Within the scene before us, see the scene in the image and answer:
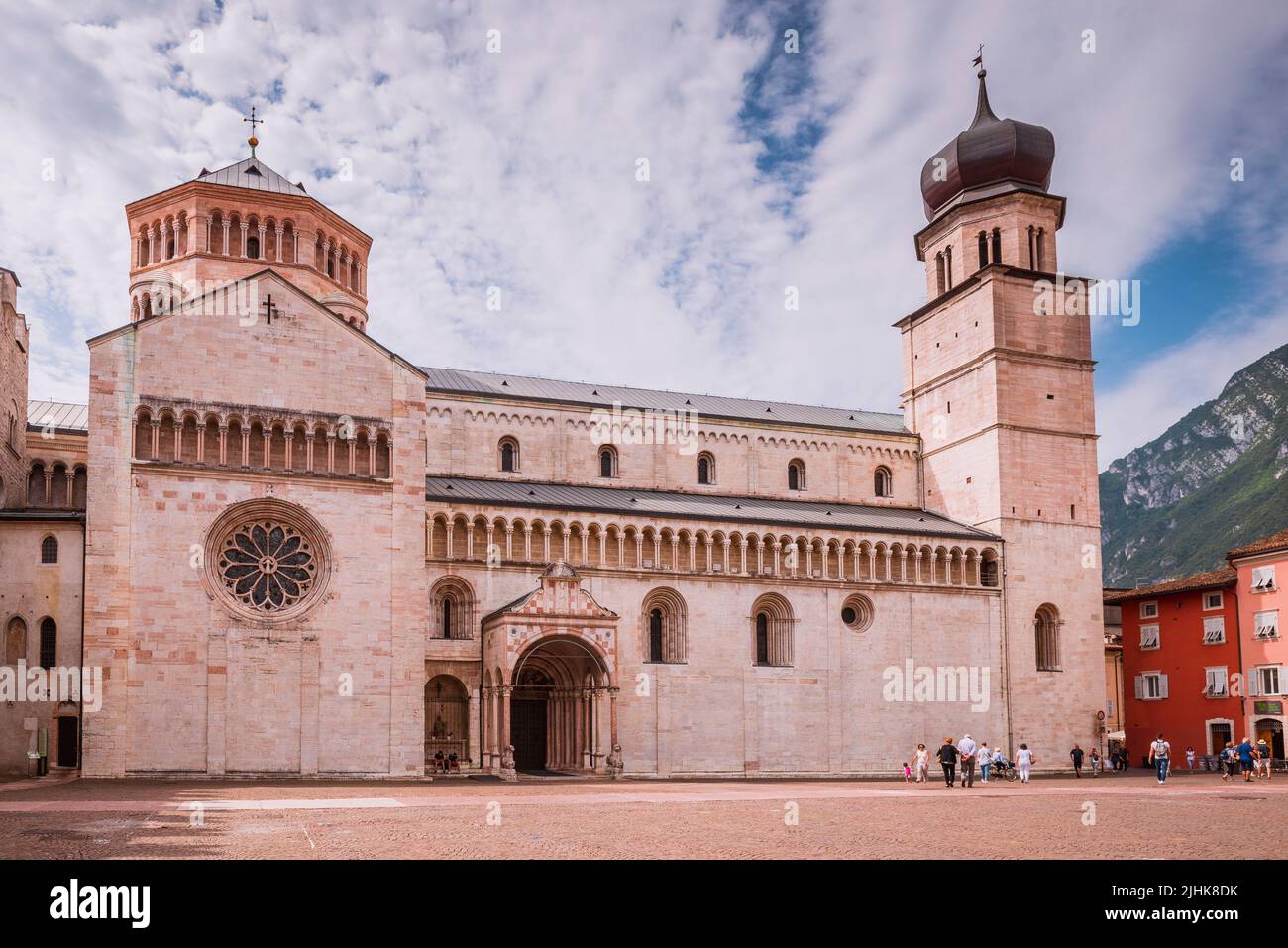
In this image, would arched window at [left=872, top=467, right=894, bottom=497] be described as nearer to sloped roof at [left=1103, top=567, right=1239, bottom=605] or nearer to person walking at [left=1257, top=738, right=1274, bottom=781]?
sloped roof at [left=1103, top=567, right=1239, bottom=605]

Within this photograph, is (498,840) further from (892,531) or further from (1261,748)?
(1261,748)

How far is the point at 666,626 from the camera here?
50250 millimetres

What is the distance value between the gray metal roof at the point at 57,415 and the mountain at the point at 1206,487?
366ft

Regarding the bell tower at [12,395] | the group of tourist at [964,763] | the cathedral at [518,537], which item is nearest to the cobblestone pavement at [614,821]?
the group of tourist at [964,763]

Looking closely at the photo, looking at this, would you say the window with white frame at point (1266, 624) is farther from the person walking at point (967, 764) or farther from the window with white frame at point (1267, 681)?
the person walking at point (967, 764)

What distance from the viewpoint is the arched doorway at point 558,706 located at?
4603 cm

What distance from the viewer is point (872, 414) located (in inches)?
2576

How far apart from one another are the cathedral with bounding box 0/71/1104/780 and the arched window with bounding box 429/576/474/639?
117 millimetres

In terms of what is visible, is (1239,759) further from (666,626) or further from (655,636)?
(655,636)

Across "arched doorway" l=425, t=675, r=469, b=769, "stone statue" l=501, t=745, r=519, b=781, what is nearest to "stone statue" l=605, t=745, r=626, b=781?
"stone statue" l=501, t=745, r=519, b=781

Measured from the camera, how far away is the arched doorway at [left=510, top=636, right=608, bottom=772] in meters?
46.0

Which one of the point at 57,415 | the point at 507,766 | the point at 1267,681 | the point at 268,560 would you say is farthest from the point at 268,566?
the point at 1267,681
